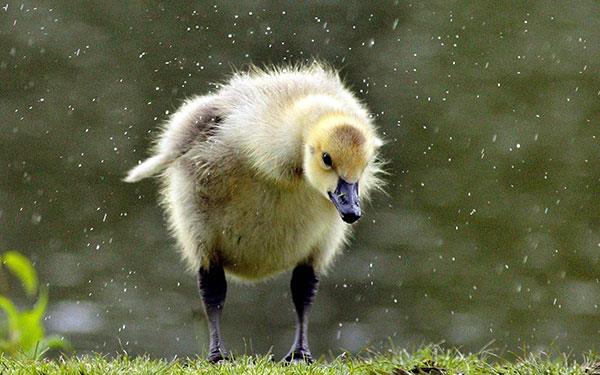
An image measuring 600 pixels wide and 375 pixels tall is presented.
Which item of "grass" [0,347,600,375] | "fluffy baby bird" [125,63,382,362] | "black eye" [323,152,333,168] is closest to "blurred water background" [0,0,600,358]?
"fluffy baby bird" [125,63,382,362]

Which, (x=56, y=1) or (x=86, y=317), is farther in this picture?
(x=56, y=1)

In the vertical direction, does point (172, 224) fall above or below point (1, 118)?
above

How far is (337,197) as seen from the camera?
6.08 m

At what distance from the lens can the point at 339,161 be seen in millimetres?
6125

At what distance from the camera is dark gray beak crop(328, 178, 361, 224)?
596cm

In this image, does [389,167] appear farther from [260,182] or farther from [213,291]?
[260,182]

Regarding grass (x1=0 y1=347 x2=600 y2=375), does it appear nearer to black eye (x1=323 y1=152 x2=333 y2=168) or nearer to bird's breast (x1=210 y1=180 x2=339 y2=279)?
black eye (x1=323 y1=152 x2=333 y2=168)

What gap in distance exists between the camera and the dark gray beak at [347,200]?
596 cm

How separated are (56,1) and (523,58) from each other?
15.8ft

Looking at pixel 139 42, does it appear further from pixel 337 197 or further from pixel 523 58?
pixel 337 197

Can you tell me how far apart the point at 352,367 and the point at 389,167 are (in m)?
7.53

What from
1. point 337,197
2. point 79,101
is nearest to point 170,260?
point 79,101

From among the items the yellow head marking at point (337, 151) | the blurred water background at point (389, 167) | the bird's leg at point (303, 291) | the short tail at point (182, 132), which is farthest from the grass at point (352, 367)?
the blurred water background at point (389, 167)

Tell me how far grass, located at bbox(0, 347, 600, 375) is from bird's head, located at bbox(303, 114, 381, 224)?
709 millimetres
